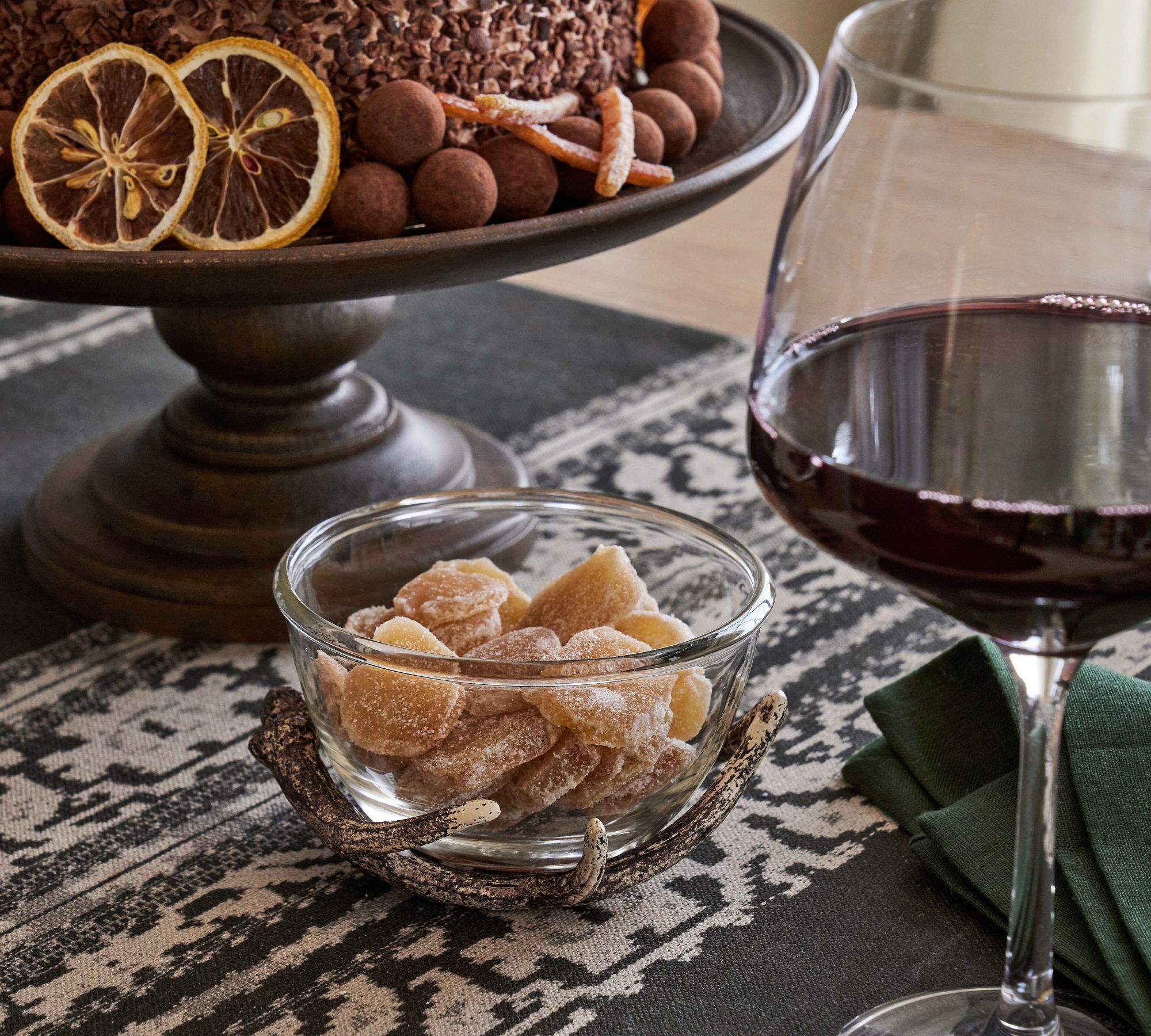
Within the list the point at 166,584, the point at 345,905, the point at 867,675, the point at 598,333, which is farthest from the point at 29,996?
the point at 598,333

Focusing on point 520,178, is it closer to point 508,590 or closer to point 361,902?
point 508,590

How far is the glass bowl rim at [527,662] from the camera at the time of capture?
0.68 meters

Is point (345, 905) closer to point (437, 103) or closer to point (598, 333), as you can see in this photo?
point (437, 103)

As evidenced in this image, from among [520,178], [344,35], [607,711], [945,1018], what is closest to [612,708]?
[607,711]

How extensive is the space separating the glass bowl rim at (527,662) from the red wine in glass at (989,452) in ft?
0.64

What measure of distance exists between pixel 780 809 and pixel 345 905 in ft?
0.88

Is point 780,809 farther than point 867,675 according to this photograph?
No

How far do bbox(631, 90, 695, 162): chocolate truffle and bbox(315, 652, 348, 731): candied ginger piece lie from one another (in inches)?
21.5

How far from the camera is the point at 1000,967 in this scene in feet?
2.36

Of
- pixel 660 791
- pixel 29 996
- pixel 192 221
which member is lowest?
pixel 29 996

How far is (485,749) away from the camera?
0.69 meters

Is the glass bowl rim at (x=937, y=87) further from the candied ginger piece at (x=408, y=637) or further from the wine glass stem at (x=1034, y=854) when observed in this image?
the candied ginger piece at (x=408, y=637)

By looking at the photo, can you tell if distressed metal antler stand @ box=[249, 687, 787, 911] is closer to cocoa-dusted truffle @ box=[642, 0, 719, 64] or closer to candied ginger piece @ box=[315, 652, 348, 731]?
candied ginger piece @ box=[315, 652, 348, 731]

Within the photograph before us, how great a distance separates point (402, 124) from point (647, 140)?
19 cm
